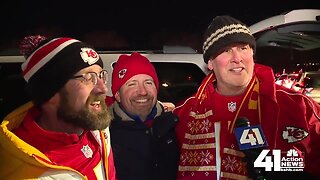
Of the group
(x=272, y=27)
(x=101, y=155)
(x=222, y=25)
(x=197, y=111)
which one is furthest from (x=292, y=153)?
(x=272, y=27)

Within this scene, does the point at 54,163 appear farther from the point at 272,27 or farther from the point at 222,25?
the point at 272,27

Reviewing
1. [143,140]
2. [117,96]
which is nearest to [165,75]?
[117,96]

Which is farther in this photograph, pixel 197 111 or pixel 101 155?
pixel 197 111

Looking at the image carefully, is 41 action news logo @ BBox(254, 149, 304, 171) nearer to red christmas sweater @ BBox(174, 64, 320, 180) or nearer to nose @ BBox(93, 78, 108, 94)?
red christmas sweater @ BBox(174, 64, 320, 180)

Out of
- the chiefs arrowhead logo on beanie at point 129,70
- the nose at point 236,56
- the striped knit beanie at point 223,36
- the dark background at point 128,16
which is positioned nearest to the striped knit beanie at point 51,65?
the chiefs arrowhead logo on beanie at point 129,70

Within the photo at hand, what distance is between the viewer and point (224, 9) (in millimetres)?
21672

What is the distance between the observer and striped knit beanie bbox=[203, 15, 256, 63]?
303 cm

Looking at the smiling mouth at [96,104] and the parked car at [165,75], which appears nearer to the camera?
the smiling mouth at [96,104]

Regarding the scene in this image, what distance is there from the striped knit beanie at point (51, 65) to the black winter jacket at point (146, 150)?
55 cm

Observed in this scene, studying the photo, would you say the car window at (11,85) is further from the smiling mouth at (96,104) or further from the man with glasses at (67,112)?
the smiling mouth at (96,104)

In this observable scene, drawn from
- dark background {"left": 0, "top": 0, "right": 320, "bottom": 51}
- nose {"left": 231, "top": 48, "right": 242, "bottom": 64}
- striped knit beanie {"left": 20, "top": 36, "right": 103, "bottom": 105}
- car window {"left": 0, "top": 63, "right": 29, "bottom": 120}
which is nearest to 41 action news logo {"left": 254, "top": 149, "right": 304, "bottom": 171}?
nose {"left": 231, "top": 48, "right": 242, "bottom": 64}

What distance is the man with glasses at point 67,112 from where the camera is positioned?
9.20 feet

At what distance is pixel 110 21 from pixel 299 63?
56.0 feet

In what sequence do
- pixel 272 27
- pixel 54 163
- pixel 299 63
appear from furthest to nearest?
pixel 299 63 → pixel 272 27 → pixel 54 163
